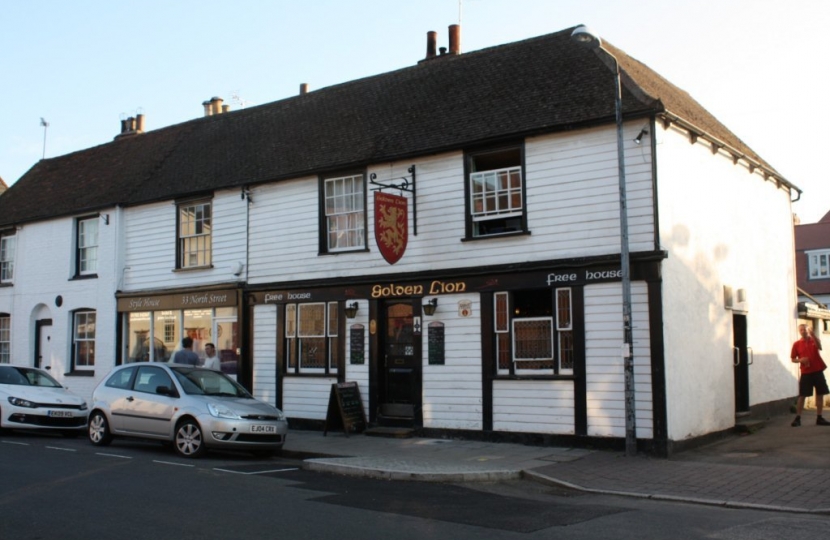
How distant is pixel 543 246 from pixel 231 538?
8.57 meters

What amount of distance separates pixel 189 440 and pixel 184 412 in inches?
18.1

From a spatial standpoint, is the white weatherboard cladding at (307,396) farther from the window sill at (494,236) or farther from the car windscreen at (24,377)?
the car windscreen at (24,377)

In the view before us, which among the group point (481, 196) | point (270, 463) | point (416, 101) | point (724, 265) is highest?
point (416, 101)

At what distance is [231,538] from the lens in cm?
755

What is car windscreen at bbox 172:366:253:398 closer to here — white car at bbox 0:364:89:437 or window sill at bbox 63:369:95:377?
white car at bbox 0:364:89:437

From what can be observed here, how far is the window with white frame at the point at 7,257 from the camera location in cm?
2484

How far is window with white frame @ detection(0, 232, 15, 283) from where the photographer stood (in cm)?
2484

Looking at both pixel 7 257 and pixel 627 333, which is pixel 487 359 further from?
pixel 7 257

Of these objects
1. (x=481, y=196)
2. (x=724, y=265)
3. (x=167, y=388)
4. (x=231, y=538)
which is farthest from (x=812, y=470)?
(x=167, y=388)

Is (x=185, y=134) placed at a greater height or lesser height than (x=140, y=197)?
greater

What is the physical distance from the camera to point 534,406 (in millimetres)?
14484

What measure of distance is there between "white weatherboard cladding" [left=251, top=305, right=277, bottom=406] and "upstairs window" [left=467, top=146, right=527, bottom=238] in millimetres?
5519

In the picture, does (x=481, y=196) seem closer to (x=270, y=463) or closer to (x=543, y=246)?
(x=543, y=246)

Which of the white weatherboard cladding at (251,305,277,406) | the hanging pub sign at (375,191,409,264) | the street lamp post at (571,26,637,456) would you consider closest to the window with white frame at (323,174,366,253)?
the hanging pub sign at (375,191,409,264)
